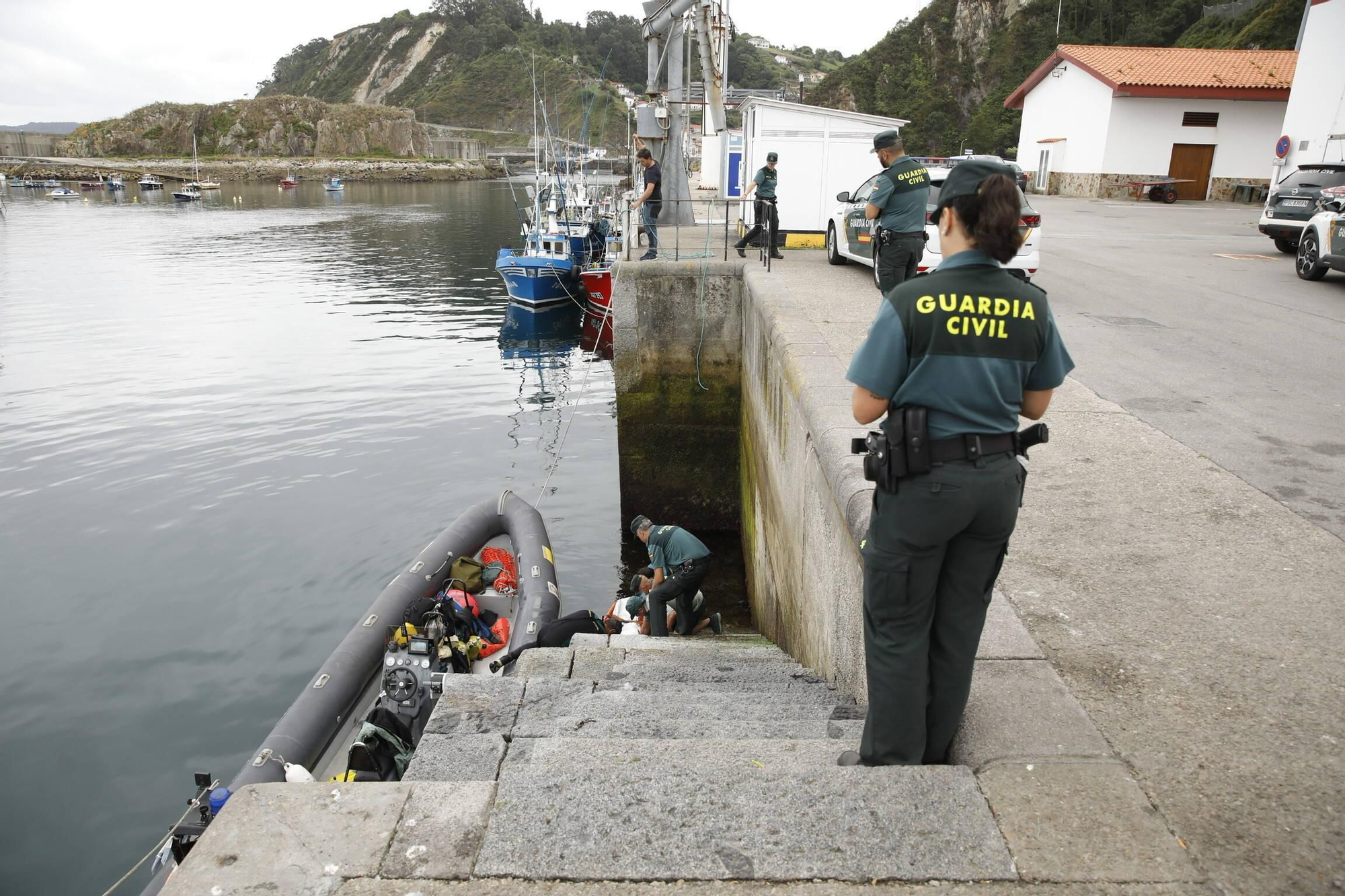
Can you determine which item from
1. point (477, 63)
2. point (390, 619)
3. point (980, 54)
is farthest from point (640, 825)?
point (477, 63)

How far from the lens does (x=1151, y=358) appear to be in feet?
27.9

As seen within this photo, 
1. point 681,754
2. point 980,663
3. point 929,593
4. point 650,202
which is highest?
point 650,202

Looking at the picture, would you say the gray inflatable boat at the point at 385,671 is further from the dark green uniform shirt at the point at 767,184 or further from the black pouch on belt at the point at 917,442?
the dark green uniform shirt at the point at 767,184

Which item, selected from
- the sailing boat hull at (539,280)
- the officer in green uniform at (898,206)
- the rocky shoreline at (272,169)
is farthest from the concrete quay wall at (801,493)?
the rocky shoreline at (272,169)

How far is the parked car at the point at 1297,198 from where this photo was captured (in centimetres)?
1535

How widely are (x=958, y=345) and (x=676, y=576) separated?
252 inches

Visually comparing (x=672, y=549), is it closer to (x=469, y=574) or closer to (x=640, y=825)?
(x=469, y=574)

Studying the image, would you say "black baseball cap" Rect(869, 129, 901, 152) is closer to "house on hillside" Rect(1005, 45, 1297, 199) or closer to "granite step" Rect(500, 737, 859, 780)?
"granite step" Rect(500, 737, 859, 780)

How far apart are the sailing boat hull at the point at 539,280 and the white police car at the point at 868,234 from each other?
1221 centimetres

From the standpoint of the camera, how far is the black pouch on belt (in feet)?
8.25

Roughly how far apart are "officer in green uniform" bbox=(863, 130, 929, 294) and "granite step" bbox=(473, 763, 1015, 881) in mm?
6485

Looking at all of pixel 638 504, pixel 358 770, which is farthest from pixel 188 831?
pixel 638 504

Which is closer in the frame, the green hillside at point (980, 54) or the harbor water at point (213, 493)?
the harbor water at point (213, 493)

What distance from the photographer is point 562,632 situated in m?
7.17
